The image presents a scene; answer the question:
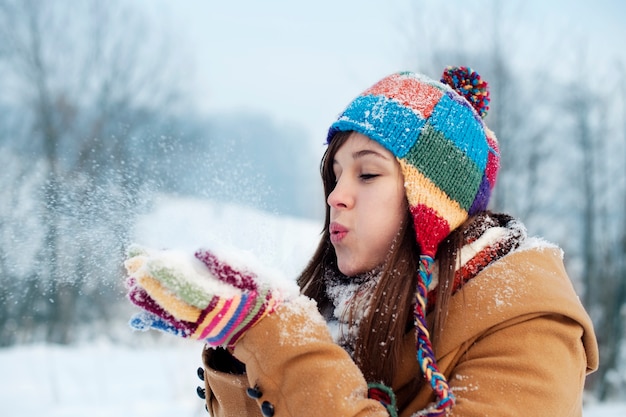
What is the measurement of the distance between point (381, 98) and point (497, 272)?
623 millimetres

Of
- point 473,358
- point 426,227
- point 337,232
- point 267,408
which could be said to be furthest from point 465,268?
point 267,408

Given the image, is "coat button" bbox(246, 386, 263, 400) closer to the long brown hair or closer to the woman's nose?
the long brown hair

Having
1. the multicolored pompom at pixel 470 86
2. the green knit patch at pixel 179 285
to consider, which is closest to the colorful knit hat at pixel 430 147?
the multicolored pompom at pixel 470 86

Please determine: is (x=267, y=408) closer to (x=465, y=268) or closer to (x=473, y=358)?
(x=473, y=358)

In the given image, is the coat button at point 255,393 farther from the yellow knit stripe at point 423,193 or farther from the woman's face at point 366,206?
the yellow knit stripe at point 423,193

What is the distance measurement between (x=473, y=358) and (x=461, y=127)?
69 centimetres

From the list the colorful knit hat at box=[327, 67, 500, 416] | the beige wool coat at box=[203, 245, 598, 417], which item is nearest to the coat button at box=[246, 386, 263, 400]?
the beige wool coat at box=[203, 245, 598, 417]

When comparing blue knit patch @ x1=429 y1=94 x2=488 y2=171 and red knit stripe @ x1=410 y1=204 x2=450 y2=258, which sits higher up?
blue knit patch @ x1=429 y1=94 x2=488 y2=171

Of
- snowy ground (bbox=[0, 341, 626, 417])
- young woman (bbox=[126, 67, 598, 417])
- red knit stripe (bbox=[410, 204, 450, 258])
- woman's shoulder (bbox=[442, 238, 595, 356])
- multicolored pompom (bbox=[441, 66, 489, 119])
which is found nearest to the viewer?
young woman (bbox=[126, 67, 598, 417])

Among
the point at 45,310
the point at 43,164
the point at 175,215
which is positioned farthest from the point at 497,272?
the point at 45,310

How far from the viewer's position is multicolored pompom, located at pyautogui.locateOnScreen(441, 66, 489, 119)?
1.82 m

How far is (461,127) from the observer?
1.64 m

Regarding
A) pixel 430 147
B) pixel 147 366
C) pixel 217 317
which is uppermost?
pixel 430 147

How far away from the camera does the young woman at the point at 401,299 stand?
3.83 feet
